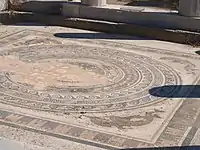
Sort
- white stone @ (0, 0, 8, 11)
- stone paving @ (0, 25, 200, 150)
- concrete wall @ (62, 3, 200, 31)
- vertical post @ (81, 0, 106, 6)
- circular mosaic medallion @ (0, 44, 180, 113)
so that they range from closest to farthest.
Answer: stone paving @ (0, 25, 200, 150), circular mosaic medallion @ (0, 44, 180, 113), concrete wall @ (62, 3, 200, 31), vertical post @ (81, 0, 106, 6), white stone @ (0, 0, 8, 11)

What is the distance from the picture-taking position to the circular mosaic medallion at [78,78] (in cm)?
570

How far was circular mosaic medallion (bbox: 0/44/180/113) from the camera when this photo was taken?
5.70 metres

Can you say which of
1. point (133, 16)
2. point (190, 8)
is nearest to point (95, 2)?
point (133, 16)

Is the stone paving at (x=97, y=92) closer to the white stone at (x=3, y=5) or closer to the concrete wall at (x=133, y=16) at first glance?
the concrete wall at (x=133, y=16)

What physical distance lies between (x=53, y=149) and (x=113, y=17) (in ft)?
18.1

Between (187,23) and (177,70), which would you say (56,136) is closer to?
(177,70)

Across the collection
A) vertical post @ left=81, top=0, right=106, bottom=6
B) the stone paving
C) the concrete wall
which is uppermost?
vertical post @ left=81, top=0, right=106, bottom=6

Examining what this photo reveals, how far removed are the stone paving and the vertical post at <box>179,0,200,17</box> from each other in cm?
69

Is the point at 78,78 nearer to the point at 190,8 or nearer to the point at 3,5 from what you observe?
the point at 190,8

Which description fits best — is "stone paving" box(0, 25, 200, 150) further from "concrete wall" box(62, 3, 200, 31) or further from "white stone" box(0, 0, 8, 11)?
"white stone" box(0, 0, 8, 11)

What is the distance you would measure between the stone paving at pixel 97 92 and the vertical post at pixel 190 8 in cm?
69

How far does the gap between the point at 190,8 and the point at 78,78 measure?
332 cm

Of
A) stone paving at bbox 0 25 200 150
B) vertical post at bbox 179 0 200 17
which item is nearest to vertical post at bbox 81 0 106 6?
stone paving at bbox 0 25 200 150

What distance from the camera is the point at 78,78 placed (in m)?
6.56
